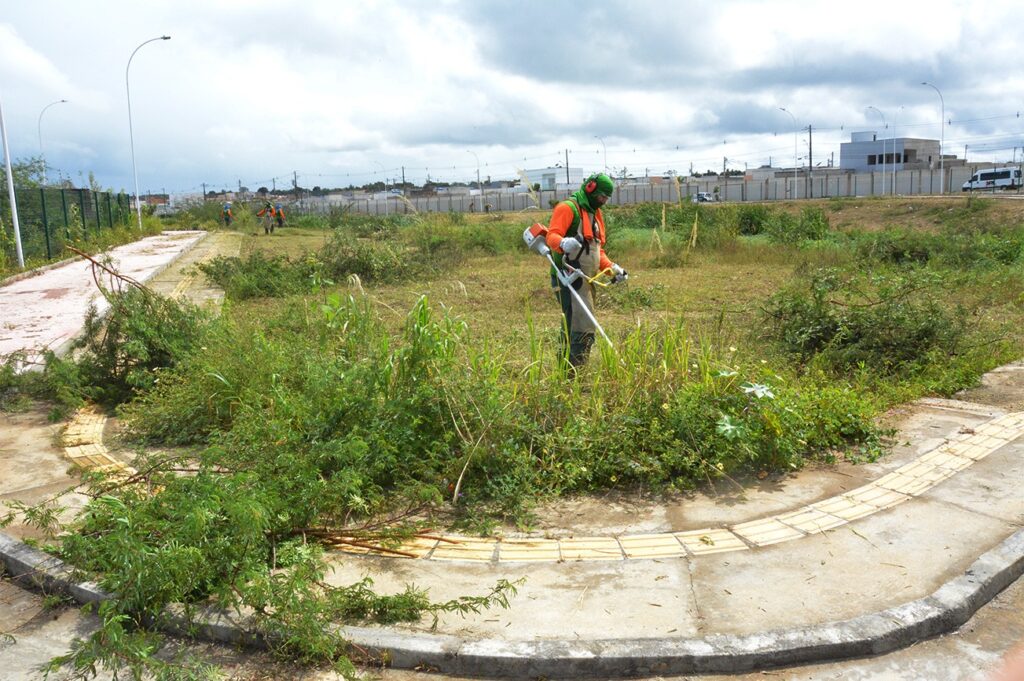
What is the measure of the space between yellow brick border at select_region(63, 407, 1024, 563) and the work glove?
2.76 meters

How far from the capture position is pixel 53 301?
14086 mm

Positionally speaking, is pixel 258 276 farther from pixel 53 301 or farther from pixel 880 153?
pixel 880 153

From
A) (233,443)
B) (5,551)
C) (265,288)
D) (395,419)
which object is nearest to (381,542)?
(395,419)

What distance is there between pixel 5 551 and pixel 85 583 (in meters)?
0.72

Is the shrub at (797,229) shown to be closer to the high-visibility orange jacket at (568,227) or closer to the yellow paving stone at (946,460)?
the high-visibility orange jacket at (568,227)

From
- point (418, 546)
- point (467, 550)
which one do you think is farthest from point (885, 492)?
point (418, 546)

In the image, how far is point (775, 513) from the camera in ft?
15.5

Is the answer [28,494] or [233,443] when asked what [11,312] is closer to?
[28,494]

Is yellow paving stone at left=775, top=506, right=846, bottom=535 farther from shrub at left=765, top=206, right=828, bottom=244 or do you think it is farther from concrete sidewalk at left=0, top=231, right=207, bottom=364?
shrub at left=765, top=206, right=828, bottom=244

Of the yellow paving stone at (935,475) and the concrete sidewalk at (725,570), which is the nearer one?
the concrete sidewalk at (725,570)

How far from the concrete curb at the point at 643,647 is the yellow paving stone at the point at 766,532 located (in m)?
0.80

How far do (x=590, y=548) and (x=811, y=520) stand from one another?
1.31 m

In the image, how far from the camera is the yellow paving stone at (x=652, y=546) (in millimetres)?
4176

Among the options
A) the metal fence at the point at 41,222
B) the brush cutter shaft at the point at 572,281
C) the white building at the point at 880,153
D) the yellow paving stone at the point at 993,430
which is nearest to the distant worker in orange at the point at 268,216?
the metal fence at the point at 41,222
